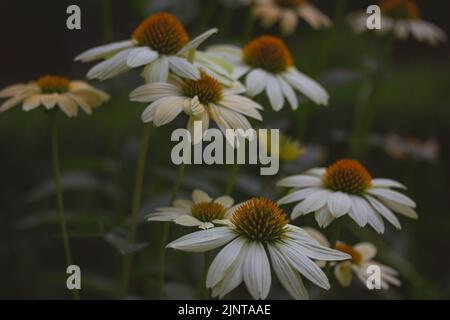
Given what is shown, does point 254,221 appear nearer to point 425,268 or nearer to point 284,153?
point 284,153

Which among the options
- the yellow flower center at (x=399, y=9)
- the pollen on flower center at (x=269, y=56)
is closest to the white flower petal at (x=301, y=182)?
the pollen on flower center at (x=269, y=56)

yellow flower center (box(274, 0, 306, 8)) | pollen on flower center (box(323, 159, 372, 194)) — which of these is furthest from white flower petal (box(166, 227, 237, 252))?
yellow flower center (box(274, 0, 306, 8))

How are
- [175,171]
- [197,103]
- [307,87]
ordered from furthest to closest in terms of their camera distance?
[175,171], [307,87], [197,103]

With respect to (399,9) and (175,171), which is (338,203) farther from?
(399,9)

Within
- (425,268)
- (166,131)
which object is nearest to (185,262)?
(166,131)

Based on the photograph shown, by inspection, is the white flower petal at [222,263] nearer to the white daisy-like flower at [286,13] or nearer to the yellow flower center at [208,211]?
the yellow flower center at [208,211]

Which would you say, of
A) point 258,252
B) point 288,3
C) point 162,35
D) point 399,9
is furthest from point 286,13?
point 258,252
